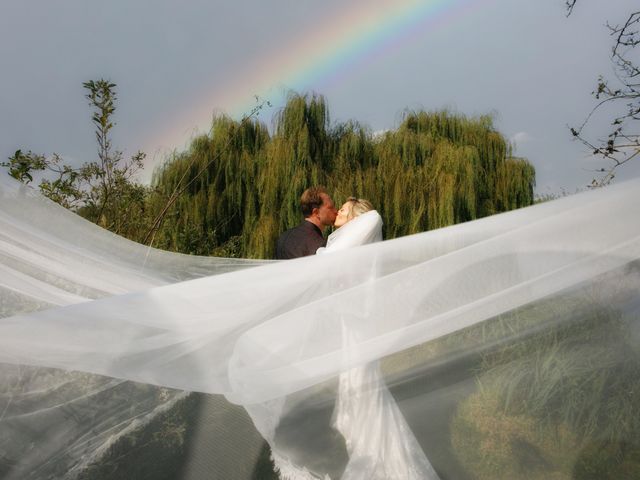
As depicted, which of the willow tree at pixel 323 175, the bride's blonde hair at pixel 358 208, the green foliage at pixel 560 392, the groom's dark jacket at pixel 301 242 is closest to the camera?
the green foliage at pixel 560 392

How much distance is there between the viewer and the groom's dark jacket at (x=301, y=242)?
108 inches

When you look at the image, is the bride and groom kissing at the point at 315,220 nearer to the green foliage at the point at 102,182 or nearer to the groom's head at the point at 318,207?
the groom's head at the point at 318,207

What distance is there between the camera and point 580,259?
1342mm

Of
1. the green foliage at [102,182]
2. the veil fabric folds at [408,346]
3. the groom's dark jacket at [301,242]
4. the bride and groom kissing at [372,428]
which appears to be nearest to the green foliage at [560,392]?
the veil fabric folds at [408,346]

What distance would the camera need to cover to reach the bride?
1.36 m

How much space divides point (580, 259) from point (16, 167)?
2.98 metres

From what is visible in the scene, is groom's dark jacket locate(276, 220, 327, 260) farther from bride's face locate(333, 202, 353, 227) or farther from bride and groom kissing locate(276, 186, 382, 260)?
bride's face locate(333, 202, 353, 227)

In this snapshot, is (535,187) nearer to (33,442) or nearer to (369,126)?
(369,126)

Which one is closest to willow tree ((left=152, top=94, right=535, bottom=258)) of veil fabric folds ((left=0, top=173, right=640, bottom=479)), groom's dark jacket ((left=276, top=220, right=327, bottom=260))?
groom's dark jacket ((left=276, top=220, right=327, bottom=260))

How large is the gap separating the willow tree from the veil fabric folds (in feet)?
14.1

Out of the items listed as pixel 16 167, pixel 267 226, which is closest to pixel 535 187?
pixel 267 226

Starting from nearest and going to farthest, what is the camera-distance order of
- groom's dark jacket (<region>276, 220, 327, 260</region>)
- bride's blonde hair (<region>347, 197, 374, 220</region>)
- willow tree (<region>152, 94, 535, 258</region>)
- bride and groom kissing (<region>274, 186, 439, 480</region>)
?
bride and groom kissing (<region>274, 186, 439, 480</region>) → bride's blonde hair (<region>347, 197, 374, 220</region>) → groom's dark jacket (<region>276, 220, 327, 260</region>) → willow tree (<region>152, 94, 535, 258</region>)

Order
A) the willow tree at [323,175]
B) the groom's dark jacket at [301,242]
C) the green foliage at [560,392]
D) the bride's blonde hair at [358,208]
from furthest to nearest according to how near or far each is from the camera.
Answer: the willow tree at [323,175] → the groom's dark jacket at [301,242] → the bride's blonde hair at [358,208] → the green foliage at [560,392]

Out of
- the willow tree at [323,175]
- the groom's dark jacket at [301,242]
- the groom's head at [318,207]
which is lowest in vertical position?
the groom's dark jacket at [301,242]
